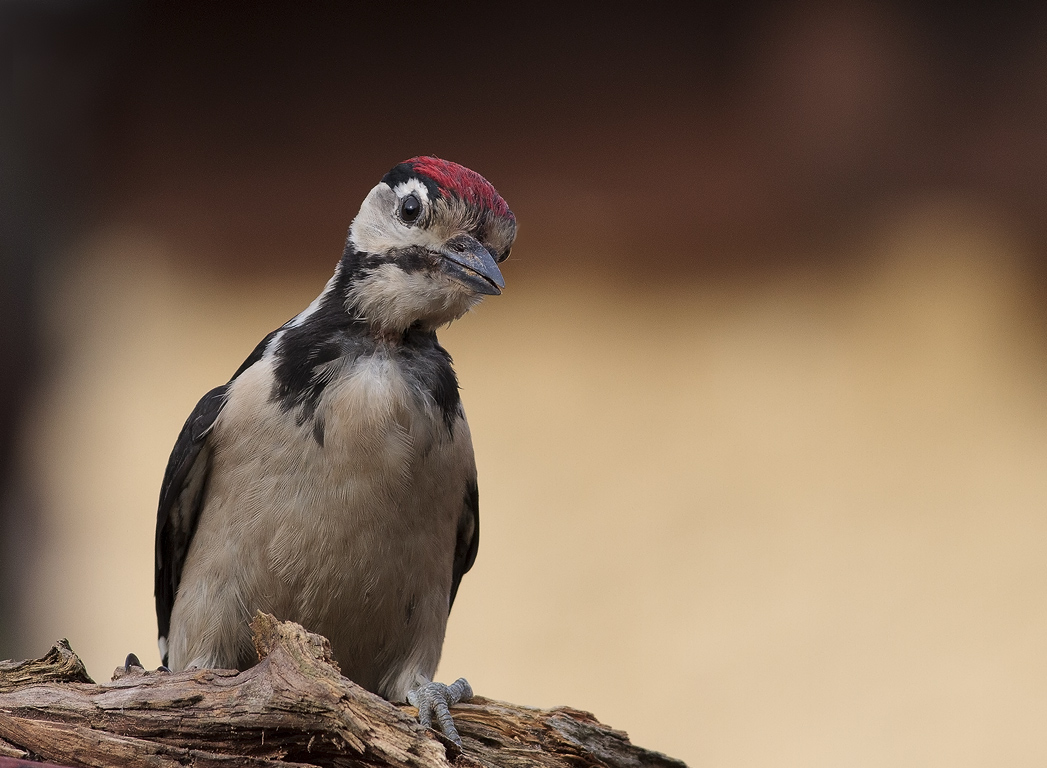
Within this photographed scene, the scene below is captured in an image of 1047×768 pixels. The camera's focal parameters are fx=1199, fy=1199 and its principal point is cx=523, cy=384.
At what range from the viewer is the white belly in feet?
8.14

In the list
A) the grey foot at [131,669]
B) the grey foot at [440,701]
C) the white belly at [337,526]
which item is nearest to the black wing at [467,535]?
the white belly at [337,526]

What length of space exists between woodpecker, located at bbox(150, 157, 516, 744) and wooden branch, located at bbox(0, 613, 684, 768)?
1.15 feet

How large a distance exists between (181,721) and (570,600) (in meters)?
2.82

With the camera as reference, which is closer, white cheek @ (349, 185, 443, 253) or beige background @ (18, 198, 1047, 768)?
white cheek @ (349, 185, 443, 253)

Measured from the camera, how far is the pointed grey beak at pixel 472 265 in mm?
2438

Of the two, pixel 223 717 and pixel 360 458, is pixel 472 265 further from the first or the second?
pixel 223 717

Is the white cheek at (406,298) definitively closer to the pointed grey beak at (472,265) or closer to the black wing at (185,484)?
the pointed grey beak at (472,265)

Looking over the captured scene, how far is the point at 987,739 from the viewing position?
15.0ft

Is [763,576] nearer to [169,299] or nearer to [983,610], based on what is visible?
[983,610]

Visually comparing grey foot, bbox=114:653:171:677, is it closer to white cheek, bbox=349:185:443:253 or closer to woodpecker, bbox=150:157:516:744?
woodpecker, bbox=150:157:516:744

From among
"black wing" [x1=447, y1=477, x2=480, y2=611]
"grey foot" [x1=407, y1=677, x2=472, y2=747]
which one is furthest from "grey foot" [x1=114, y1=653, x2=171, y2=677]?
"black wing" [x1=447, y1=477, x2=480, y2=611]

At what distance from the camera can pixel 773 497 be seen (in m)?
4.80

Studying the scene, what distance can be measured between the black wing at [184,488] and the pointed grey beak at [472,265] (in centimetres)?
63

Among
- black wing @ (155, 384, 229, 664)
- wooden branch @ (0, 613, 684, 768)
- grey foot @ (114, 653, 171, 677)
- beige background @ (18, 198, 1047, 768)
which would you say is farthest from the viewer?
beige background @ (18, 198, 1047, 768)
